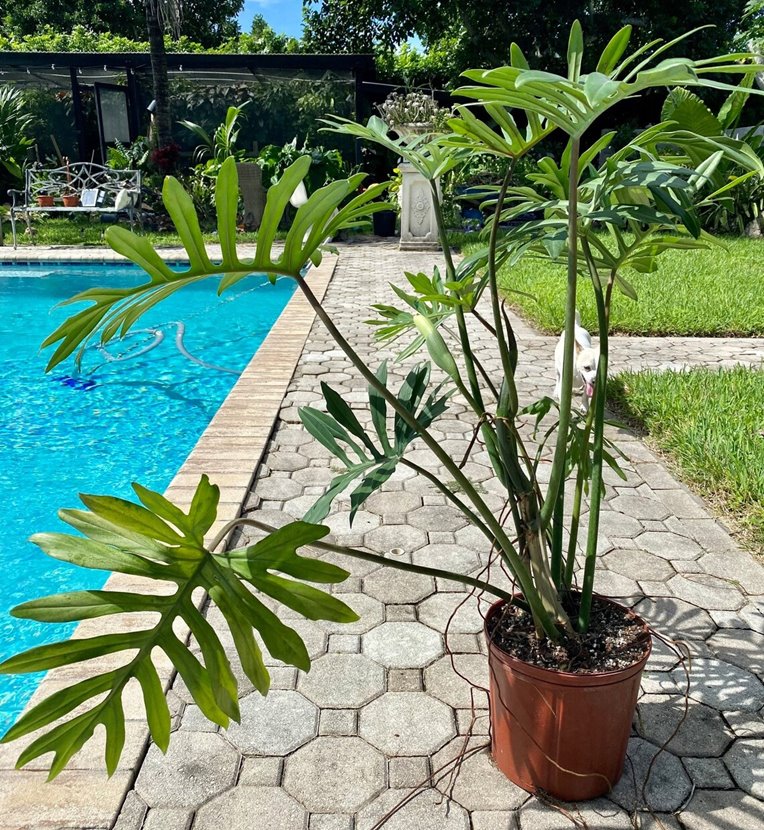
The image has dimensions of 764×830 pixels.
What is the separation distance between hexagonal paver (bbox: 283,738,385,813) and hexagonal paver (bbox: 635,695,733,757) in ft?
2.10

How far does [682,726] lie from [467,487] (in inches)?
34.2

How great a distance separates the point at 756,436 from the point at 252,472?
2224 millimetres

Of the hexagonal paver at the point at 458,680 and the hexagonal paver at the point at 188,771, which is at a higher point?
the hexagonal paver at the point at 188,771

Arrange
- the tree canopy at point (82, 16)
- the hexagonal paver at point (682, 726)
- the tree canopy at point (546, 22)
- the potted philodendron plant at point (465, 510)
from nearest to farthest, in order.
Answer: the potted philodendron plant at point (465, 510) → the hexagonal paver at point (682, 726) → the tree canopy at point (546, 22) → the tree canopy at point (82, 16)

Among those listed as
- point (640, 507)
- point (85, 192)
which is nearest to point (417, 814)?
point (640, 507)

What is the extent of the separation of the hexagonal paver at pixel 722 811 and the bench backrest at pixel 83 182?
37.3 feet

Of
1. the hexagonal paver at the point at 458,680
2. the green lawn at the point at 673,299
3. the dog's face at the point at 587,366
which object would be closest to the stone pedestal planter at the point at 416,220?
the green lawn at the point at 673,299

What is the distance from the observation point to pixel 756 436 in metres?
3.34

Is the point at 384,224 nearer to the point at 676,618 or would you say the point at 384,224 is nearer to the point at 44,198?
the point at 44,198

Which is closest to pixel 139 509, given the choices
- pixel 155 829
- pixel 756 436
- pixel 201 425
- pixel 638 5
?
pixel 155 829

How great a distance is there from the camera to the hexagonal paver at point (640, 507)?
9.44 feet

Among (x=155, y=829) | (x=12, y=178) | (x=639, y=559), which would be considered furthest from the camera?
(x=12, y=178)

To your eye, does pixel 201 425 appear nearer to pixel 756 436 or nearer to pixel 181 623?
pixel 181 623

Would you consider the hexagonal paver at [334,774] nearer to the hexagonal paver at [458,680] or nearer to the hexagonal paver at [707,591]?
the hexagonal paver at [458,680]
